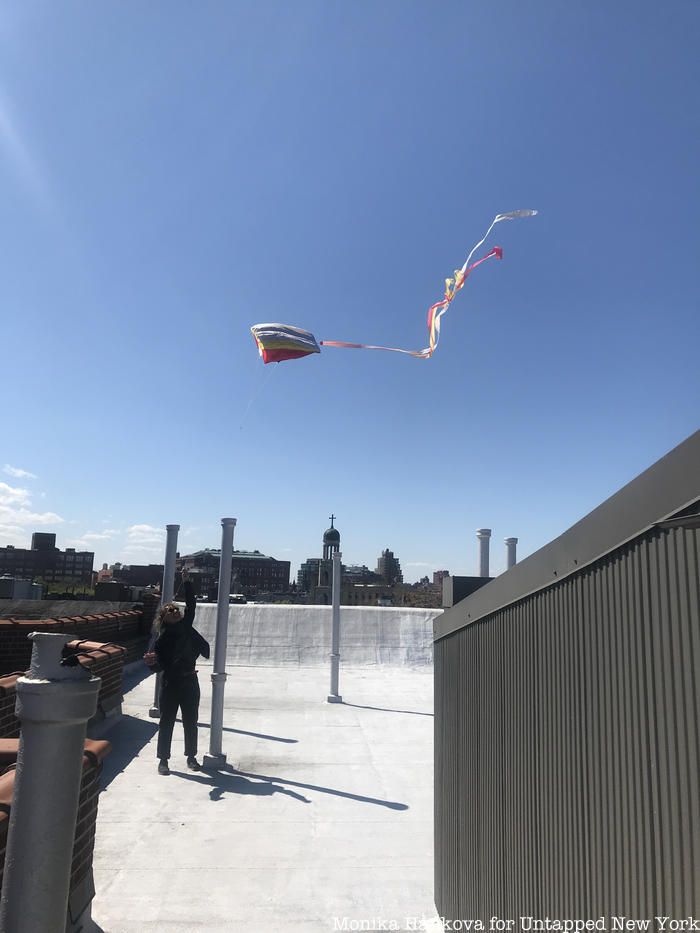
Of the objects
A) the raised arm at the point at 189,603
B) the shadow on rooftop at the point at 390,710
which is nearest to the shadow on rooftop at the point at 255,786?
the raised arm at the point at 189,603

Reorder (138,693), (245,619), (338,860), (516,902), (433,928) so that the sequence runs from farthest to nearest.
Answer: (245,619)
(138,693)
(338,860)
(433,928)
(516,902)

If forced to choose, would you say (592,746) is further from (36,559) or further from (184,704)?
(36,559)

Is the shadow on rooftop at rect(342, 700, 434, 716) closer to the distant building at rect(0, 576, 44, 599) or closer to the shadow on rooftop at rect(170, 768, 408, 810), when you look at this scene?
the shadow on rooftop at rect(170, 768, 408, 810)

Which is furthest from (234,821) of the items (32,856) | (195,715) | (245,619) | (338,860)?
(245,619)

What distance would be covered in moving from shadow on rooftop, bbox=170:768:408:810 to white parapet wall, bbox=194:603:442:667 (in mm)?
6722

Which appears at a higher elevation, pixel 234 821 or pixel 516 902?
pixel 516 902

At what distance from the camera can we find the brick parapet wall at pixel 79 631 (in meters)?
7.31

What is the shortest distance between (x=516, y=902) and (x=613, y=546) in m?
1.57

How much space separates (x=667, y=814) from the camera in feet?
5.54

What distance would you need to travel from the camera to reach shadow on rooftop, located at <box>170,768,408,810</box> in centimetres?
558

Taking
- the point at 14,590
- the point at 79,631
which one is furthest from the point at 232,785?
the point at 14,590

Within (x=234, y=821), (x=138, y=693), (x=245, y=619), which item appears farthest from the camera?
(x=245, y=619)

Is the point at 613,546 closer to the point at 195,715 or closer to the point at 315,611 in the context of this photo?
the point at 195,715

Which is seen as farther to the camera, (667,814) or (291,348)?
(291,348)
